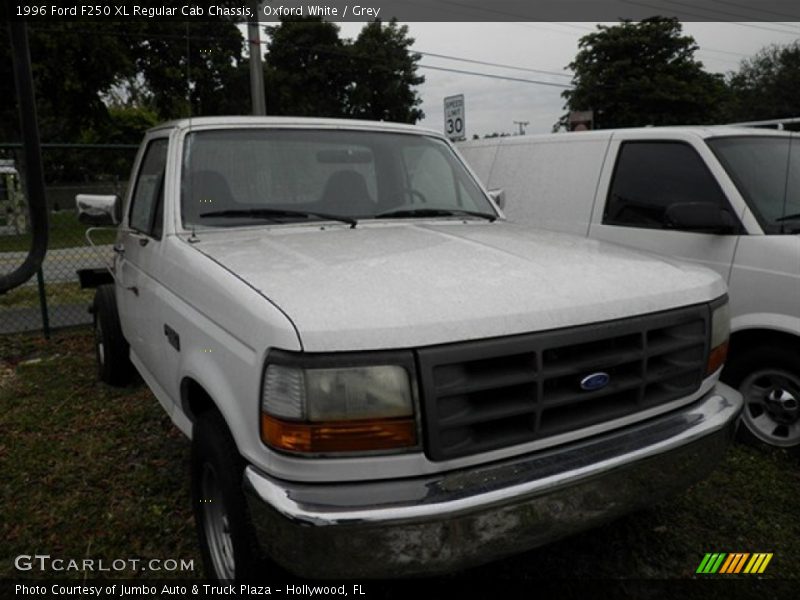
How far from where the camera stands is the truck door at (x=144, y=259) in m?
3.00

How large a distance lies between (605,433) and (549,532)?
1.35ft

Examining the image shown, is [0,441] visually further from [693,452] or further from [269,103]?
[269,103]

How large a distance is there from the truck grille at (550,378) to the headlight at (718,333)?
0.28 ft

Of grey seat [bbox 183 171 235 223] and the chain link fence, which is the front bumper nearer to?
grey seat [bbox 183 171 235 223]

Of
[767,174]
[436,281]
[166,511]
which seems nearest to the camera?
[436,281]

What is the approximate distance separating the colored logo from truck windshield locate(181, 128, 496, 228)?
1.94 metres

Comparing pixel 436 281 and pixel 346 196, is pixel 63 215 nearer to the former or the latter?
pixel 346 196

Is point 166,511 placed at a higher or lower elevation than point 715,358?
lower

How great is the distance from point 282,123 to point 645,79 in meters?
40.0

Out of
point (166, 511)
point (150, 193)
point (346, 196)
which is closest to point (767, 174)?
point (346, 196)

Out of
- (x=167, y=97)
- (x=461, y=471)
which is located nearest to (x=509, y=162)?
(x=461, y=471)

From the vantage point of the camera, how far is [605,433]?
2.13m

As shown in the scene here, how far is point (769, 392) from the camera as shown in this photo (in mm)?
3660

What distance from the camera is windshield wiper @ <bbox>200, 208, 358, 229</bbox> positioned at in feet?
9.61
